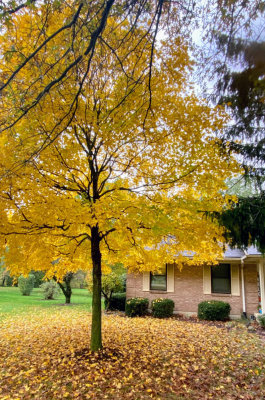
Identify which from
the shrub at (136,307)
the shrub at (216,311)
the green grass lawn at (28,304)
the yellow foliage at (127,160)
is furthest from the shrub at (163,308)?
the yellow foliage at (127,160)

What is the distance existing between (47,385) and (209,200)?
4.44 m

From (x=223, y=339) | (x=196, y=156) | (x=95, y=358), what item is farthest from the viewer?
(x=223, y=339)

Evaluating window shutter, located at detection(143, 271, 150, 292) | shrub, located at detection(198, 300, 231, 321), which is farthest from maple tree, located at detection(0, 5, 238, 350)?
window shutter, located at detection(143, 271, 150, 292)

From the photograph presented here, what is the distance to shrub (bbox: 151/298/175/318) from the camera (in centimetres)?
1244

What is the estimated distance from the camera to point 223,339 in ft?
27.0

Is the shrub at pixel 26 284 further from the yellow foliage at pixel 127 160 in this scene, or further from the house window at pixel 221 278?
the yellow foliage at pixel 127 160

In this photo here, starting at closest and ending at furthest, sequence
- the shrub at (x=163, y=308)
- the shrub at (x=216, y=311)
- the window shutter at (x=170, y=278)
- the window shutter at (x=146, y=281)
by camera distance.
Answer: the shrub at (x=216, y=311) → the shrub at (x=163, y=308) → the window shutter at (x=170, y=278) → the window shutter at (x=146, y=281)

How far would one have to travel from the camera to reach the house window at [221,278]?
13.0 metres

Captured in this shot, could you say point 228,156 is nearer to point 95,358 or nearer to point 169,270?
point 95,358

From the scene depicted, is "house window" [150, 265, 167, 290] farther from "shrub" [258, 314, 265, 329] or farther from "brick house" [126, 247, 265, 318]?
"shrub" [258, 314, 265, 329]

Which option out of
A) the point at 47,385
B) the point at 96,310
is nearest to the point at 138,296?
the point at 96,310

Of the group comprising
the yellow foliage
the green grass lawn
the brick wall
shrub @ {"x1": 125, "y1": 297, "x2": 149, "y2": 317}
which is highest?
the yellow foliage

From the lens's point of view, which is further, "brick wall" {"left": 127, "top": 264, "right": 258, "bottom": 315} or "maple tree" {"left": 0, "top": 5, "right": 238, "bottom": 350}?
"brick wall" {"left": 127, "top": 264, "right": 258, "bottom": 315}

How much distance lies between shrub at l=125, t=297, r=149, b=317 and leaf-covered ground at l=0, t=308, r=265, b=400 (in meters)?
3.82
